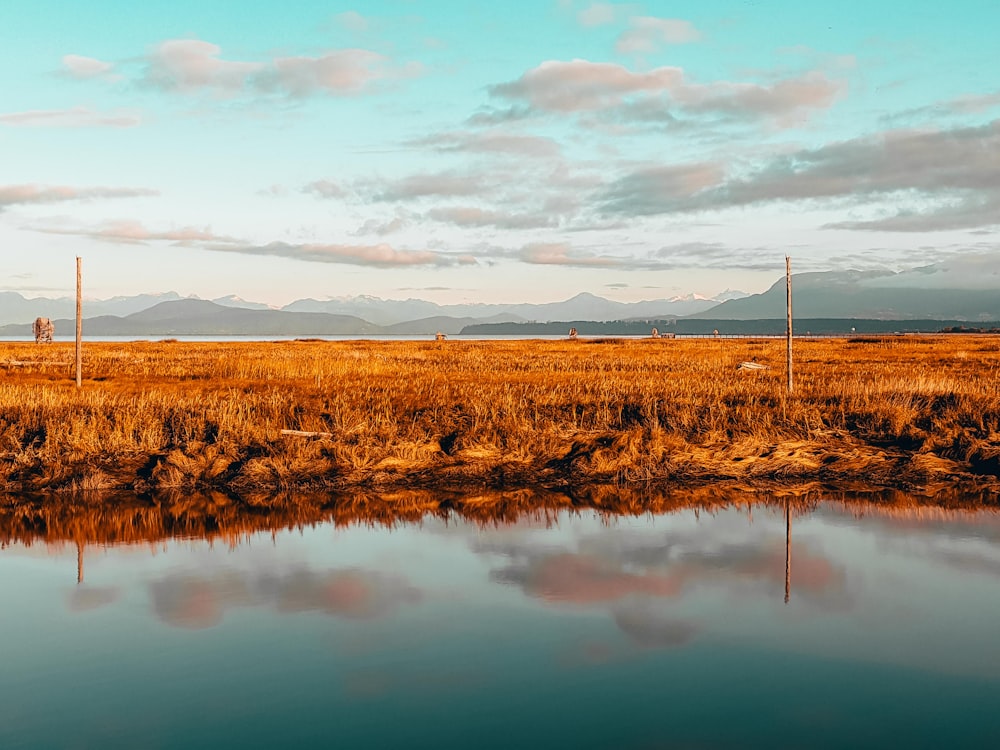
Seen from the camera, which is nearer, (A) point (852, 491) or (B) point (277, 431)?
(A) point (852, 491)

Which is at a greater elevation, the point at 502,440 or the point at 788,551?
the point at 502,440

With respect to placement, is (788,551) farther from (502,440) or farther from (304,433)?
(304,433)

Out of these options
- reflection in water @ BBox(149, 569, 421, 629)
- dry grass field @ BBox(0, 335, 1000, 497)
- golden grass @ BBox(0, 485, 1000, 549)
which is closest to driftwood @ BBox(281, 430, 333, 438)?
dry grass field @ BBox(0, 335, 1000, 497)

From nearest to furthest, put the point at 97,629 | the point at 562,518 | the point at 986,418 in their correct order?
the point at 97,629 < the point at 562,518 < the point at 986,418

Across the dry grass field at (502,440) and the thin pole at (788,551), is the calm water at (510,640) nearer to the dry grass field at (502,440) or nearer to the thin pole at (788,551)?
the thin pole at (788,551)

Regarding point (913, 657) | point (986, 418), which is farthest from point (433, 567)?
point (986, 418)

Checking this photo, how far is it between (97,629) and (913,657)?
337 inches

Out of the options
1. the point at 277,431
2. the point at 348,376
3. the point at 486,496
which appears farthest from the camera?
the point at 348,376

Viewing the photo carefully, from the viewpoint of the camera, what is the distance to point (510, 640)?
9.15m

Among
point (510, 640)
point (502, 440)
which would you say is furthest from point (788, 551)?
point (502, 440)

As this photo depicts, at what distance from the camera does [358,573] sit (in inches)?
466

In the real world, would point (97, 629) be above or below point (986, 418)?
below

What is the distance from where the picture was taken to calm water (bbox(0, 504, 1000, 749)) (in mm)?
7188

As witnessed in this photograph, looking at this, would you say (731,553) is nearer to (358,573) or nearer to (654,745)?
(358,573)
